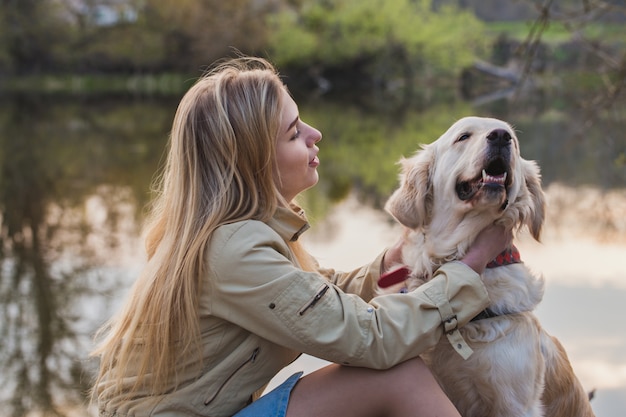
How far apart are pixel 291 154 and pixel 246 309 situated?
2.10 feet

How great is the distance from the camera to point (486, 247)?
2967mm

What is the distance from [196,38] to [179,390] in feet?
149

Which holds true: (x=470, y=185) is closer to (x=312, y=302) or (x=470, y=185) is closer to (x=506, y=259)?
(x=506, y=259)

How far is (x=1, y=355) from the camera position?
5465 millimetres

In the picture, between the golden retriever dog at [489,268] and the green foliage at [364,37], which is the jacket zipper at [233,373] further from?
the green foliage at [364,37]

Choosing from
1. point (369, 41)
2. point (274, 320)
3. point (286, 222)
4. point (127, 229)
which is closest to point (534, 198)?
point (286, 222)

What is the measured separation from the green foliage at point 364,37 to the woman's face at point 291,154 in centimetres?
4479

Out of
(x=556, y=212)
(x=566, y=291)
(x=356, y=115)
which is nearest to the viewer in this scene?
(x=566, y=291)

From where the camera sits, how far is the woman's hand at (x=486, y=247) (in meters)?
2.94

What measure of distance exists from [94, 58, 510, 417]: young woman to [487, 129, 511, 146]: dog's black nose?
0.40 meters

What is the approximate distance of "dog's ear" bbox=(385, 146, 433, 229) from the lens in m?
3.16

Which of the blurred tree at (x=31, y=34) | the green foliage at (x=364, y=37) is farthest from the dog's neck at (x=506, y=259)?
the green foliage at (x=364, y=37)

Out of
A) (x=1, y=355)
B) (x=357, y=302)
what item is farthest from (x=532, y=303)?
(x=1, y=355)

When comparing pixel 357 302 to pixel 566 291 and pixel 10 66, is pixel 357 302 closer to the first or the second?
pixel 566 291
